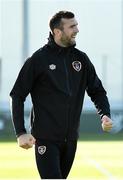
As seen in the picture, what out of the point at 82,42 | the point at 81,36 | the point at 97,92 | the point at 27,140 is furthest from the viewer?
the point at 81,36

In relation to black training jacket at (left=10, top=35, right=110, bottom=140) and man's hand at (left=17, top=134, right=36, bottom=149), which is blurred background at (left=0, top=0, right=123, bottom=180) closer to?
black training jacket at (left=10, top=35, right=110, bottom=140)

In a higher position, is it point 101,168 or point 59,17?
point 59,17

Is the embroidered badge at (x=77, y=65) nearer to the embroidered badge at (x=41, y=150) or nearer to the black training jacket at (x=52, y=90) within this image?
the black training jacket at (x=52, y=90)

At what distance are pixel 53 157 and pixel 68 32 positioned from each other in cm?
105

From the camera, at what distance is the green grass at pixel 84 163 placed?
1403cm

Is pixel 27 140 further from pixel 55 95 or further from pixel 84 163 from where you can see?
pixel 84 163

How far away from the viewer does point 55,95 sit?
7875 millimetres

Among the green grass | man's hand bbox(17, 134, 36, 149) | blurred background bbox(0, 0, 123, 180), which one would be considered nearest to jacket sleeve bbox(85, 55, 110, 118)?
man's hand bbox(17, 134, 36, 149)

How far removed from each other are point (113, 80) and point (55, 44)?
19770mm

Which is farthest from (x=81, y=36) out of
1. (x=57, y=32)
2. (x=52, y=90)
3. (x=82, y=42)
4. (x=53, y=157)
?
(x=53, y=157)

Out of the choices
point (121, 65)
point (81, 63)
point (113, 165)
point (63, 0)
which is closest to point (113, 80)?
point (121, 65)

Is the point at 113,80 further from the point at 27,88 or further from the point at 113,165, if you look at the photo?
the point at 27,88

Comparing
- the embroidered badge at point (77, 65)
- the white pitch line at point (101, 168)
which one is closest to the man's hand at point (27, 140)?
the embroidered badge at point (77, 65)

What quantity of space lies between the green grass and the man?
18.2 feet
